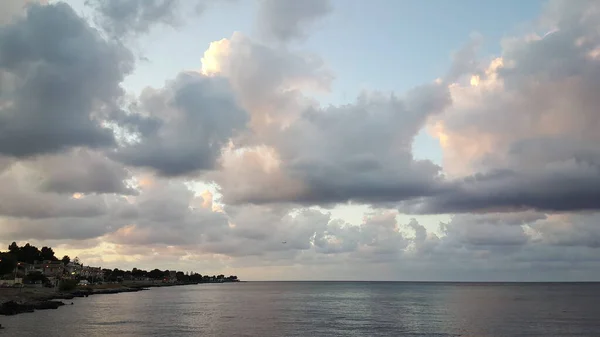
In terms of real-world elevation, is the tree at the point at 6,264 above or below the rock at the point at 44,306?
above

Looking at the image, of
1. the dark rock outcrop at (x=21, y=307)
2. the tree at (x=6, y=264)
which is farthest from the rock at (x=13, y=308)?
the tree at (x=6, y=264)

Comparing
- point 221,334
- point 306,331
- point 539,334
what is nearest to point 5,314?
point 221,334

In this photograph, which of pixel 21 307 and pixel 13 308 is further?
pixel 21 307

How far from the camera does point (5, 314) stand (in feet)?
358

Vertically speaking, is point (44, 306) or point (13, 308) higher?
point (13, 308)

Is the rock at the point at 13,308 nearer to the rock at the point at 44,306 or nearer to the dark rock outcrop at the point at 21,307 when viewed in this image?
the dark rock outcrop at the point at 21,307

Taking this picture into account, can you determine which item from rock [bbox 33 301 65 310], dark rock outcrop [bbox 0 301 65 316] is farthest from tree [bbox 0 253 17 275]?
rock [bbox 33 301 65 310]

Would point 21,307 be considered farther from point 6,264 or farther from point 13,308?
point 6,264

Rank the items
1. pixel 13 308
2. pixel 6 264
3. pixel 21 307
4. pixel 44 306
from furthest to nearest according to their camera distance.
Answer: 1. pixel 6 264
2. pixel 44 306
3. pixel 21 307
4. pixel 13 308

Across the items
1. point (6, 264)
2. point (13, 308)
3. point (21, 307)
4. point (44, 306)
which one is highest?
point (6, 264)

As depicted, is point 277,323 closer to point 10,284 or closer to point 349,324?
point 349,324

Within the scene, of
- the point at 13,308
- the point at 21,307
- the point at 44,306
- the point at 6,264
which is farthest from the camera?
the point at 6,264

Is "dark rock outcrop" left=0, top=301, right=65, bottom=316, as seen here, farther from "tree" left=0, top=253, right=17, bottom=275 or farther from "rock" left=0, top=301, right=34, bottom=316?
"tree" left=0, top=253, right=17, bottom=275

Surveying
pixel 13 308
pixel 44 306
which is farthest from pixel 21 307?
pixel 44 306
